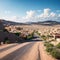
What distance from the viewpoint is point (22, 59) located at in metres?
26.4

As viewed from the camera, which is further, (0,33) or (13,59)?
(0,33)

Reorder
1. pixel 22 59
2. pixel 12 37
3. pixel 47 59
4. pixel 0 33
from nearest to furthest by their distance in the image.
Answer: pixel 22 59, pixel 47 59, pixel 0 33, pixel 12 37

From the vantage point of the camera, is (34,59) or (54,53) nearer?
(34,59)

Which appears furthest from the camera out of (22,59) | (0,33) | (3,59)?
(0,33)

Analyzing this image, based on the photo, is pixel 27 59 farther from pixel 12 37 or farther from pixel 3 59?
pixel 12 37

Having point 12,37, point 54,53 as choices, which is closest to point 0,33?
point 12,37

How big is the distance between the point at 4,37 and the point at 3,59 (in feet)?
146

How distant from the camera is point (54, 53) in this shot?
3048cm

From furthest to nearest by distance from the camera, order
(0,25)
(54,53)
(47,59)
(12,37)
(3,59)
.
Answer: (0,25)
(12,37)
(54,53)
(47,59)
(3,59)

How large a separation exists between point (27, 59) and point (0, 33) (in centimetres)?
4282

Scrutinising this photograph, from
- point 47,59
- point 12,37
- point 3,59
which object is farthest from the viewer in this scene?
point 12,37

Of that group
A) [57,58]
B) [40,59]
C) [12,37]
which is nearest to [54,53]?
[57,58]

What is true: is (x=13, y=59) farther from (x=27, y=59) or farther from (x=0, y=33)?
(x=0, y=33)

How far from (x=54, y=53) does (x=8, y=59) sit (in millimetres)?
8022
